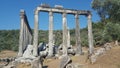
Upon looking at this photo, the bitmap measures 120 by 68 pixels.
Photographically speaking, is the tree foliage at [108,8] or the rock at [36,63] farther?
the tree foliage at [108,8]

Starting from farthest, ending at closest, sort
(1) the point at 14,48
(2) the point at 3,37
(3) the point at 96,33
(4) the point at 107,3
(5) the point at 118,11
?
1. (2) the point at 3,37
2. (1) the point at 14,48
3. (3) the point at 96,33
4. (4) the point at 107,3
5. (5) the point at 118,11

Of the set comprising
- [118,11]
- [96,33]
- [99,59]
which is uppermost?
[118,11]

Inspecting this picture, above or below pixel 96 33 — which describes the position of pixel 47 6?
above

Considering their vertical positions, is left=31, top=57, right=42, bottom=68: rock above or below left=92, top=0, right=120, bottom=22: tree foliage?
below

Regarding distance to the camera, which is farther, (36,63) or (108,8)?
(108,8)

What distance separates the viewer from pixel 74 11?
43031 millimetres

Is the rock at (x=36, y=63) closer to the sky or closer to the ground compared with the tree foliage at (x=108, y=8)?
closer to the ground

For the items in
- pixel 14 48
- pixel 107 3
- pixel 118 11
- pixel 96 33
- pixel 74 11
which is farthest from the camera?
pixel 14 48

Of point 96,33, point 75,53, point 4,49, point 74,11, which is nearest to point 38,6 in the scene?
point 74,11

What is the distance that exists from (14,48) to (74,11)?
49.3 m

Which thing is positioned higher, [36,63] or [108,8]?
[108,8]

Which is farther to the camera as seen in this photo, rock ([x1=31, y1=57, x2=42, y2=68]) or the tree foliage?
the tree foliage

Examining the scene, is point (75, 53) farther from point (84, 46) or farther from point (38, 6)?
point (84, 46)

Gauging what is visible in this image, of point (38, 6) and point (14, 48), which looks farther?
point (14, 48)
